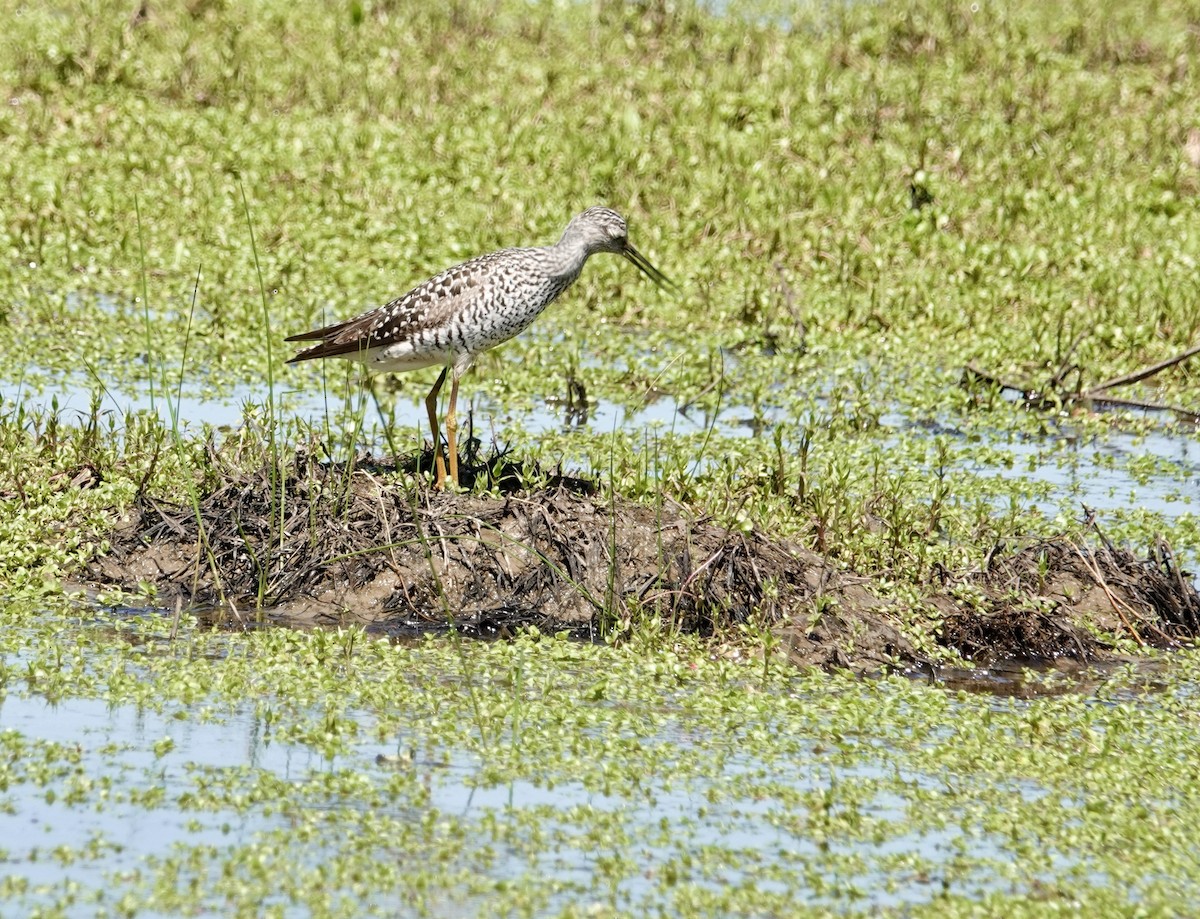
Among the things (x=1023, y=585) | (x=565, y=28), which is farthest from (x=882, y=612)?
(x=565, y=28)

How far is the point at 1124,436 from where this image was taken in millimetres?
10891

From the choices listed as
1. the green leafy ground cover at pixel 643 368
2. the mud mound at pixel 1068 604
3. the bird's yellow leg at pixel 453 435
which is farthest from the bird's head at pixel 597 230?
the mud mound at pixel 1068 604

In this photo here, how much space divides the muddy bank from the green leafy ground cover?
0.30 meters

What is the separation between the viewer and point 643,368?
11242mm

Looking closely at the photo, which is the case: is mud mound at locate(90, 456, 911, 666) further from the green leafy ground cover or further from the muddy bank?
the green leafy ground cover

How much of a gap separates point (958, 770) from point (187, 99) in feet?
32.2

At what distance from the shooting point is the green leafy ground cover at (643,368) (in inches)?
220

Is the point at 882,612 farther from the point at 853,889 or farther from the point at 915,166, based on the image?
the point at 915,166

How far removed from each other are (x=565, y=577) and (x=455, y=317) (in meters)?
1.85

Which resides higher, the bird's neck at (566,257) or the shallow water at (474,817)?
the bird's neck at (566,257)

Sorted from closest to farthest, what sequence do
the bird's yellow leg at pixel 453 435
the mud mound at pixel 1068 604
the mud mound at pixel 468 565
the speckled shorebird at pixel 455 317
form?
1. the mud mound at pixel 468 565
2. the mud mound at pixel 1068 604
3. the bird's yellow leg at pixel 453 435
4. the speckled shorebird at pixel 455 317

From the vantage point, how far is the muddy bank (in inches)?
304

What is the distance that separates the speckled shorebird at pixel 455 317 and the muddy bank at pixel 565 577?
804 mm

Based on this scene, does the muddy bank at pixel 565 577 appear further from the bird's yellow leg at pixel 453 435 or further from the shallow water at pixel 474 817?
the shallow water at pixel 474 817
